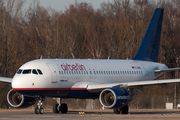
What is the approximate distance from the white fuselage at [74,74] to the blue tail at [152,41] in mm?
1838

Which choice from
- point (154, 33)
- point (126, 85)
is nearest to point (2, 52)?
point (154, 33)

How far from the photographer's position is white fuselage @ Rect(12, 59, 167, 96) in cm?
3011

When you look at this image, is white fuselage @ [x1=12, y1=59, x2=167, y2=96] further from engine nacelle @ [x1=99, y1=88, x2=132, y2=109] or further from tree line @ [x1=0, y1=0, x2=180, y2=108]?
tree line @ [x1=0, y1=0, x2=180, y2=108]

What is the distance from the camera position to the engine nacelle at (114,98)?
3008cm

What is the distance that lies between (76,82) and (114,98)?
396cm

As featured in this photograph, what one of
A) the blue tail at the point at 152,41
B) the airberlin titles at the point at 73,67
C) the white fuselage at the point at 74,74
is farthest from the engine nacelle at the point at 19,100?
the blue tail at the point at 152,41

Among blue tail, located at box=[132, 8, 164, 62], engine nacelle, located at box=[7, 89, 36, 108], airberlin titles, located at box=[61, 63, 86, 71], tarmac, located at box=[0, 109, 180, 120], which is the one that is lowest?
tarmac, located at box=[0, 109, 180, 120]

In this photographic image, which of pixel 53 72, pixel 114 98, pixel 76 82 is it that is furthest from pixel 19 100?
pixel 114 98

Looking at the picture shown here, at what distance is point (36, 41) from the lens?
2562 inches

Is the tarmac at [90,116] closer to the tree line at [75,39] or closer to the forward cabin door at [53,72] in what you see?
the forward cabin door at [53,72]

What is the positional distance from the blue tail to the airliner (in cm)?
307

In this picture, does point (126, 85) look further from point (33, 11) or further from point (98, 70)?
point (33, 11)

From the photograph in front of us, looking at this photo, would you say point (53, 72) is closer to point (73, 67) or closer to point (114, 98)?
point (73, 67)

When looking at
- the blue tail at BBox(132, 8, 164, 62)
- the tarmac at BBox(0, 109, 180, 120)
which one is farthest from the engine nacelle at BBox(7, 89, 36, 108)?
the blue tail at BBox(132, 8, 164, 62)
